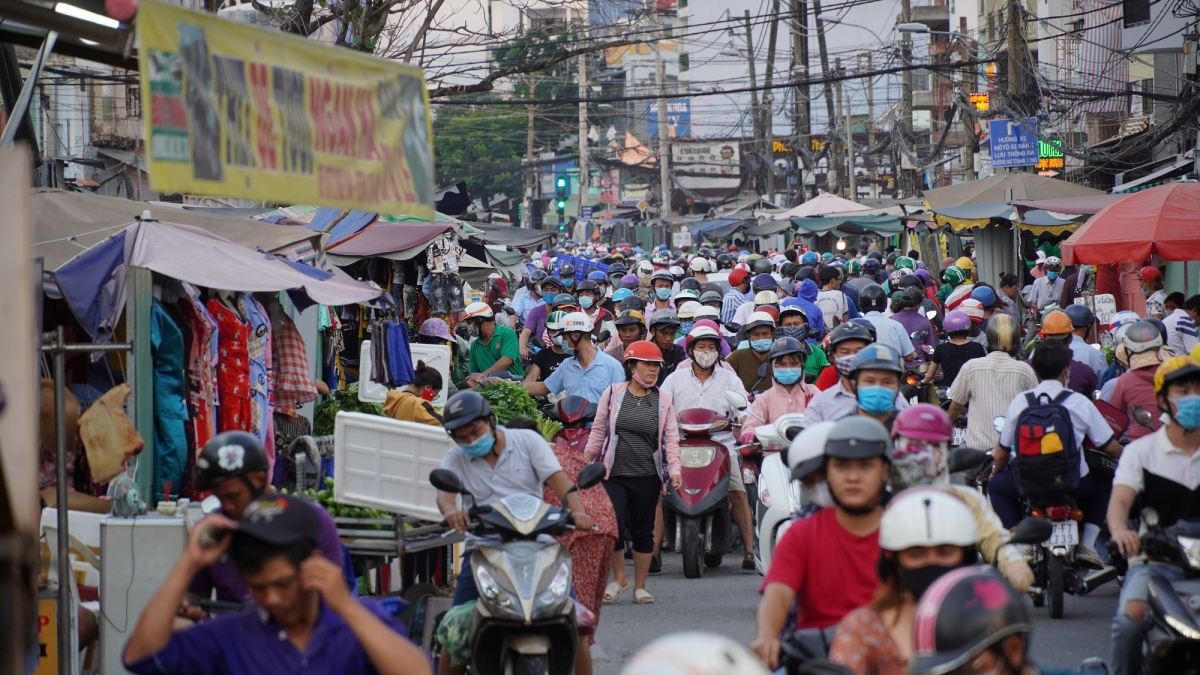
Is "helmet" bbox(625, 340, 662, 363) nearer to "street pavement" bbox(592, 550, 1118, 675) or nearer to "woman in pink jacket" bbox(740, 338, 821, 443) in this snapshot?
"woman in pink jacket" bbox(740, 338, 821, 443)

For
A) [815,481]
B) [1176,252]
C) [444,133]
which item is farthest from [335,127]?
[444,133]

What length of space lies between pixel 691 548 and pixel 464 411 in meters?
4.60

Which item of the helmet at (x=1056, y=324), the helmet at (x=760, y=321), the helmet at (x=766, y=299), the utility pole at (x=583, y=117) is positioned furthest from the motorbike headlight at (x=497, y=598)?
the utility pole at (x=583, y=117)

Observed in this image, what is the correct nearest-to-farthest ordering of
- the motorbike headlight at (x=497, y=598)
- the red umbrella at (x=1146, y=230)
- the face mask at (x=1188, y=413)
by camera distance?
the motorbike headlight at (x=497, y=598), the face mask at (x=1188, y=413), the red umbrella at (x=1146, y=230)

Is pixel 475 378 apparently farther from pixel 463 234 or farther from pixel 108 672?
pixel 108 672

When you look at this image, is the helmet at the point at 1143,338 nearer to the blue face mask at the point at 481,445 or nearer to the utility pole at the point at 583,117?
the blue face mask at the point at 481,445

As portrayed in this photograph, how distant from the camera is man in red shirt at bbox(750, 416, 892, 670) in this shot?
5.02m

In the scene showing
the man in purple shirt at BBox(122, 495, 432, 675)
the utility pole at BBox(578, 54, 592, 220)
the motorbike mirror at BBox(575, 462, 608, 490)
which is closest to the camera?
the man in purple shirt at BBox(122, 495, 432, 675)

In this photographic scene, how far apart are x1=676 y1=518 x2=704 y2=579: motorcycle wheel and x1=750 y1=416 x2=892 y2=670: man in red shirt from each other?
6227 millimetres

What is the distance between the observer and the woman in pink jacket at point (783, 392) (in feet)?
36.1

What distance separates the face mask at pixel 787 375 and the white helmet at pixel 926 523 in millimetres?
6540

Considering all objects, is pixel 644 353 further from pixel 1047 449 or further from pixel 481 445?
pixel 481 445

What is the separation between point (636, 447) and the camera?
424 inches

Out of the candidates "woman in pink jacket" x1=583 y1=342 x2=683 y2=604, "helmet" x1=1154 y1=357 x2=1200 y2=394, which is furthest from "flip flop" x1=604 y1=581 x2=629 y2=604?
"helmet" x1=1154 y1=357 x2=1200 y2=394
